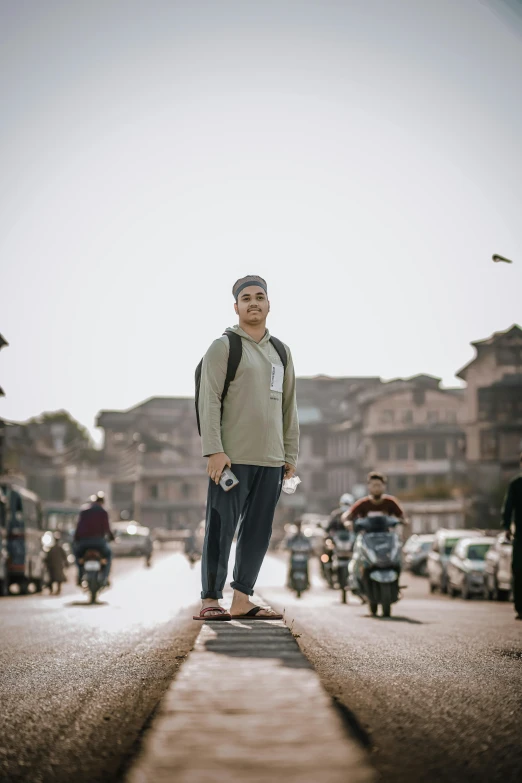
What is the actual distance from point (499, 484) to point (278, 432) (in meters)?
62.4

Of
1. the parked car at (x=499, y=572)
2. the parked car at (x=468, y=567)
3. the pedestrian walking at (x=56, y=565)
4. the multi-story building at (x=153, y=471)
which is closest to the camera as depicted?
the parked car at (x=499, y=572)

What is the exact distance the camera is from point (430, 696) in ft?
17.1

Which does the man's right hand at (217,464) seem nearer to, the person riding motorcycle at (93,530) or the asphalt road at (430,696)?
the asphalt road at (430,696)

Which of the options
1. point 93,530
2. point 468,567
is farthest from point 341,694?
point 468,567

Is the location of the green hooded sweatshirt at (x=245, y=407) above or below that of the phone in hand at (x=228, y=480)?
above

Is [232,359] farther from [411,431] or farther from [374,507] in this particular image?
[411,431]

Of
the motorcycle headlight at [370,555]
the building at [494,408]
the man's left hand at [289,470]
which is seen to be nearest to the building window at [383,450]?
the building at [494,408]

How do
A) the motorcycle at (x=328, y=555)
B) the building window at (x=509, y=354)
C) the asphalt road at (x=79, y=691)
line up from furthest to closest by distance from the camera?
the building window at (x=509, y=354) → the motorcycle at (x=328, y=555) → the asphalt road at (x=79, y=691)

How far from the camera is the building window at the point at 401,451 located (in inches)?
3691

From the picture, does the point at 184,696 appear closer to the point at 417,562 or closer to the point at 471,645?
the point at 471,645

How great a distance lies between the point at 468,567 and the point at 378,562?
9.45 meters

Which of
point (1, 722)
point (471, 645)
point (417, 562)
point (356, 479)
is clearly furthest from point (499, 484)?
point (1, 722)

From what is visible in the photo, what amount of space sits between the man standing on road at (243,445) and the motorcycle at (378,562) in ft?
24.9

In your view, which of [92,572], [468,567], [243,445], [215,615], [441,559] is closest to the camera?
[215,615]
